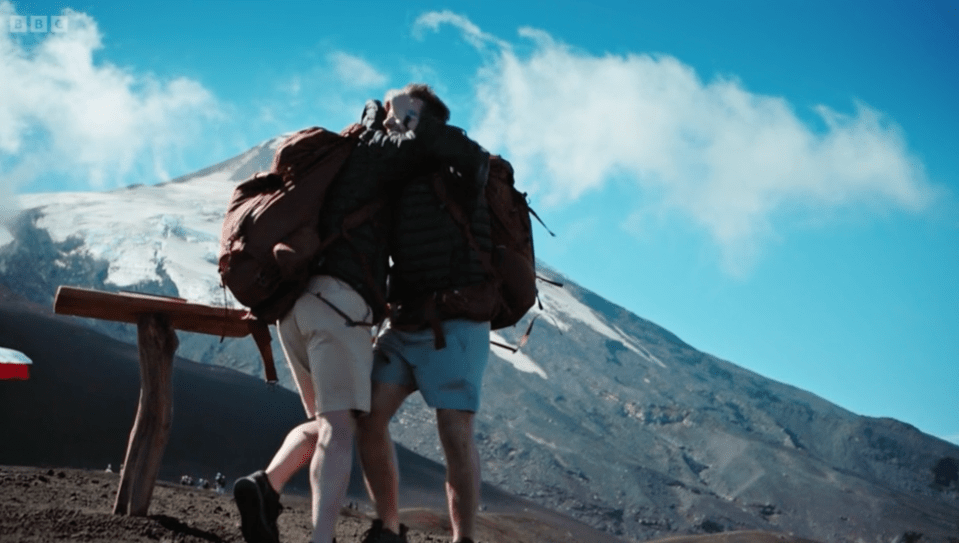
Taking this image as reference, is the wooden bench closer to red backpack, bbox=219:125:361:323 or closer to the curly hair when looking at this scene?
red backpack, bbox=219:125:361:323

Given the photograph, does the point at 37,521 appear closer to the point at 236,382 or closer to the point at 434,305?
the point at 434,305

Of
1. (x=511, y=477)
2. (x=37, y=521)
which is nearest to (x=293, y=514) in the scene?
(x=37, y=521)

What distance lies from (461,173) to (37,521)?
6.63 feet

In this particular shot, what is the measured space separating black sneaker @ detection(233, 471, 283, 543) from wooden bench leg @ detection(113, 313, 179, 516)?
97 cm

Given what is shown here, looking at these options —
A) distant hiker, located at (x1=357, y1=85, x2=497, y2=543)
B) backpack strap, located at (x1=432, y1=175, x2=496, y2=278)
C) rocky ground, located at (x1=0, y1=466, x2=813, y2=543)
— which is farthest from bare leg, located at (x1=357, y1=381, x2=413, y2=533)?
rocky ground, located at (x1=0, y1=466, x2=813, y2=543)

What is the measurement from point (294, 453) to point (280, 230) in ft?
2.63

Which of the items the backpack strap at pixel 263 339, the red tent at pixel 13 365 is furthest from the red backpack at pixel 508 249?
the red tent at pixel 13 365

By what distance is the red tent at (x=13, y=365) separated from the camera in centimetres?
983

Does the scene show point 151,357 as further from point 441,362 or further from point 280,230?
point 441,362

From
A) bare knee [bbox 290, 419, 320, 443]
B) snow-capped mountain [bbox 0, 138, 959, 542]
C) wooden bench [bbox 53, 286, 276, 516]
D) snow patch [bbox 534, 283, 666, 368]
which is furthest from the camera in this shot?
snow patch [bbox 534, 283, 666, 368]

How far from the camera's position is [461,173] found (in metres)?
3.67

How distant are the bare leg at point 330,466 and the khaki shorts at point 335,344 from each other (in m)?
0.05

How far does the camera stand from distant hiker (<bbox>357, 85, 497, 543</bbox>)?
11.8 feet

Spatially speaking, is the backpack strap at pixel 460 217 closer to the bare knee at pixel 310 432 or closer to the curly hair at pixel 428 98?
the curly hair at pixel 428 98
